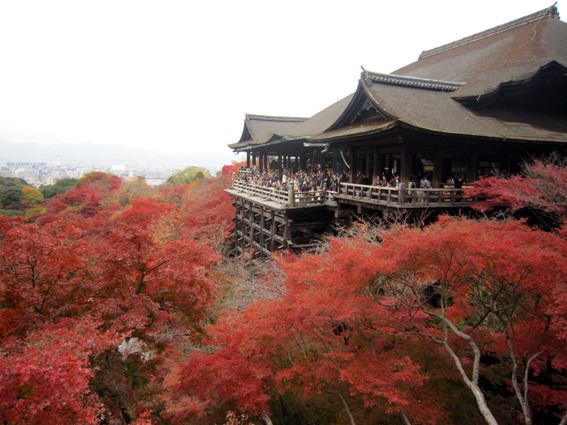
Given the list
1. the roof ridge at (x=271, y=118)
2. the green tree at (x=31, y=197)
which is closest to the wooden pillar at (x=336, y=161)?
the roof ridge at (x=271, y=118)

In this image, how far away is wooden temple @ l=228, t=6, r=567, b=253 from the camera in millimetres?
13031

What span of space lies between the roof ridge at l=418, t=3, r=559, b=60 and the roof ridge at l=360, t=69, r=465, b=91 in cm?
797

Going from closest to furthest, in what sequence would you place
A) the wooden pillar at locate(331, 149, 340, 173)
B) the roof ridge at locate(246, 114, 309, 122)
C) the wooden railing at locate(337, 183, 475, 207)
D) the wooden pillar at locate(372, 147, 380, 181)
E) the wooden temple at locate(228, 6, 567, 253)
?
the wooden railing at locate(337, 183, 475, 207), the wooden temple at locate(228, 6, 567, 253), the wooden pillar at locate(372, 147, 380, 181), the wooden pillar at locate(331, 149, 340, 173), the roof ridge at locate(246, 114, 309, 122)

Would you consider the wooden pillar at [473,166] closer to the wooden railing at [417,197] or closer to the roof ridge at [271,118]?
the wooden railing at [417,197]

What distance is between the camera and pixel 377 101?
13531mm

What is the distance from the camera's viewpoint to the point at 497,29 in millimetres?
22594

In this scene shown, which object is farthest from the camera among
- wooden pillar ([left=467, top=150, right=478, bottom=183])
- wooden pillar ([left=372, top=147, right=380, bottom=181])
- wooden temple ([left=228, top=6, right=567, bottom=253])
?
wooden pillar ([left=372, top=147, right=380, bottom=181])

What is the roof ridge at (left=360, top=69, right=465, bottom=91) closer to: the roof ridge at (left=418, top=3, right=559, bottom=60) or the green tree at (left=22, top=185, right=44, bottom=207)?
the roof ridge at (left=418, top=3, right=559, bottom=60)

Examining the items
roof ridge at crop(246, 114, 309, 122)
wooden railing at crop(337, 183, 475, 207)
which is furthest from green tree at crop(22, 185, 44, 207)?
wooden railing at crop(337, 183, 475, 207)

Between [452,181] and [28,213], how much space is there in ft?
156

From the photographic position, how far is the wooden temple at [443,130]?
13031 millimetres

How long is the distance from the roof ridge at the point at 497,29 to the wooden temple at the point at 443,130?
3.1 inches

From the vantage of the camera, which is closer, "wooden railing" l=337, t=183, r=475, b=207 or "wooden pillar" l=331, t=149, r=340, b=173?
"wooden railing" l=337, t=183, r=475, b=207

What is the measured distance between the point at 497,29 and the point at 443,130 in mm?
15634
